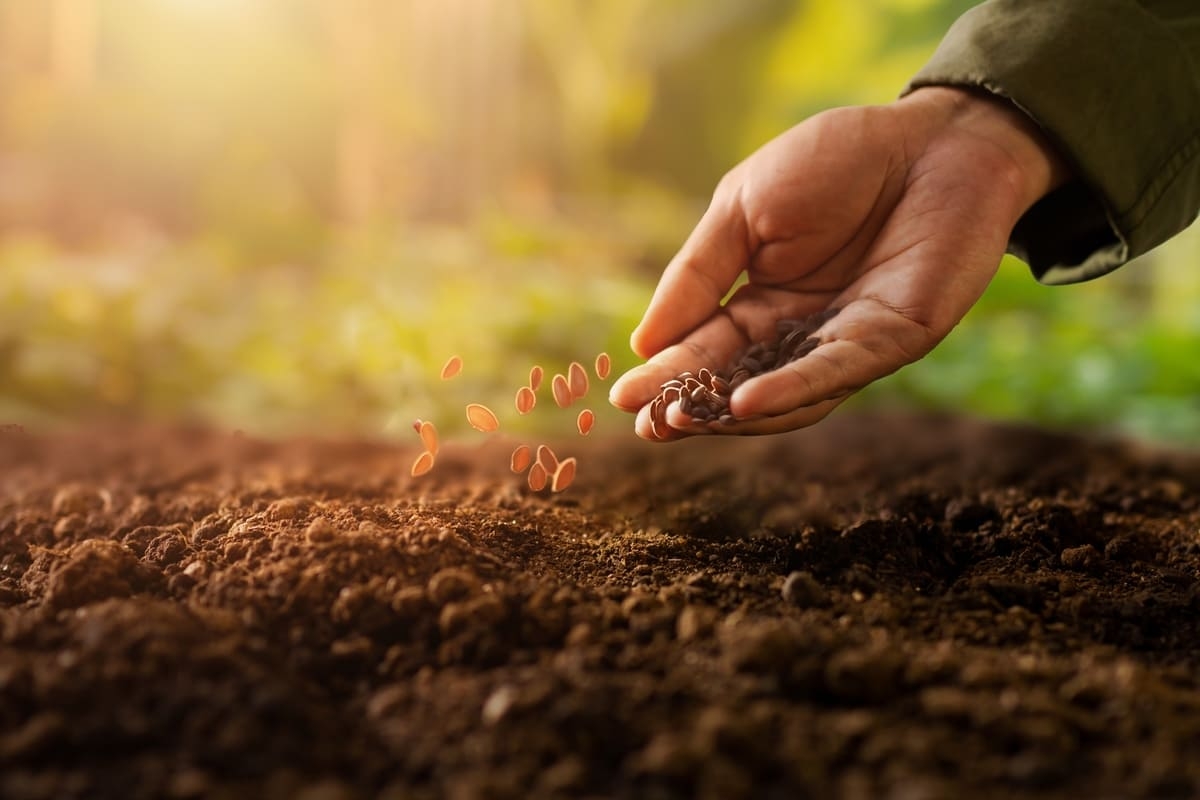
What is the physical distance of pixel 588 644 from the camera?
1.24m

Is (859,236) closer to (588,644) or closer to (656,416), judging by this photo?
(656,416)

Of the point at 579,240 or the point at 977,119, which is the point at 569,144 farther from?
the point at 977,119

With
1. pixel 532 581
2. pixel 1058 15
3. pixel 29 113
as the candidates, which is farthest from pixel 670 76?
pixel 532 581

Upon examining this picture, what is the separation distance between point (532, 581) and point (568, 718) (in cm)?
38

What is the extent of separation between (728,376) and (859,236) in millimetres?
456

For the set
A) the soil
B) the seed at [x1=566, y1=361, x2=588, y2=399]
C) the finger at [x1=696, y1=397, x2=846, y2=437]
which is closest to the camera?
the soil

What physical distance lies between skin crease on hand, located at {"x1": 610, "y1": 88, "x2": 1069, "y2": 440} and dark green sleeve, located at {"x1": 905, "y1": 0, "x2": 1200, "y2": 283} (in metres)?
0.08

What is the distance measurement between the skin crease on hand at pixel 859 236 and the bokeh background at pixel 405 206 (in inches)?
53.5

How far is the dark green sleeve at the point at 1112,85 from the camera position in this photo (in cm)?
182

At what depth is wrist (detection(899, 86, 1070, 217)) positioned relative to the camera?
184cm

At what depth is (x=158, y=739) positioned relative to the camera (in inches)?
41.2

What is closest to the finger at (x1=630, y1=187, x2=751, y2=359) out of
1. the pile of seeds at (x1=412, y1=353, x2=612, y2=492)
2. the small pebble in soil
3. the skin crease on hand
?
the skin crease on hand

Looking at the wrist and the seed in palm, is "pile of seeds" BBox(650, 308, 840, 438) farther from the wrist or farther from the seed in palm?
the wrist

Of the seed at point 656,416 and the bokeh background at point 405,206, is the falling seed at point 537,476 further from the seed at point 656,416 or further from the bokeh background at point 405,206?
the bokeh background at point 405,206
